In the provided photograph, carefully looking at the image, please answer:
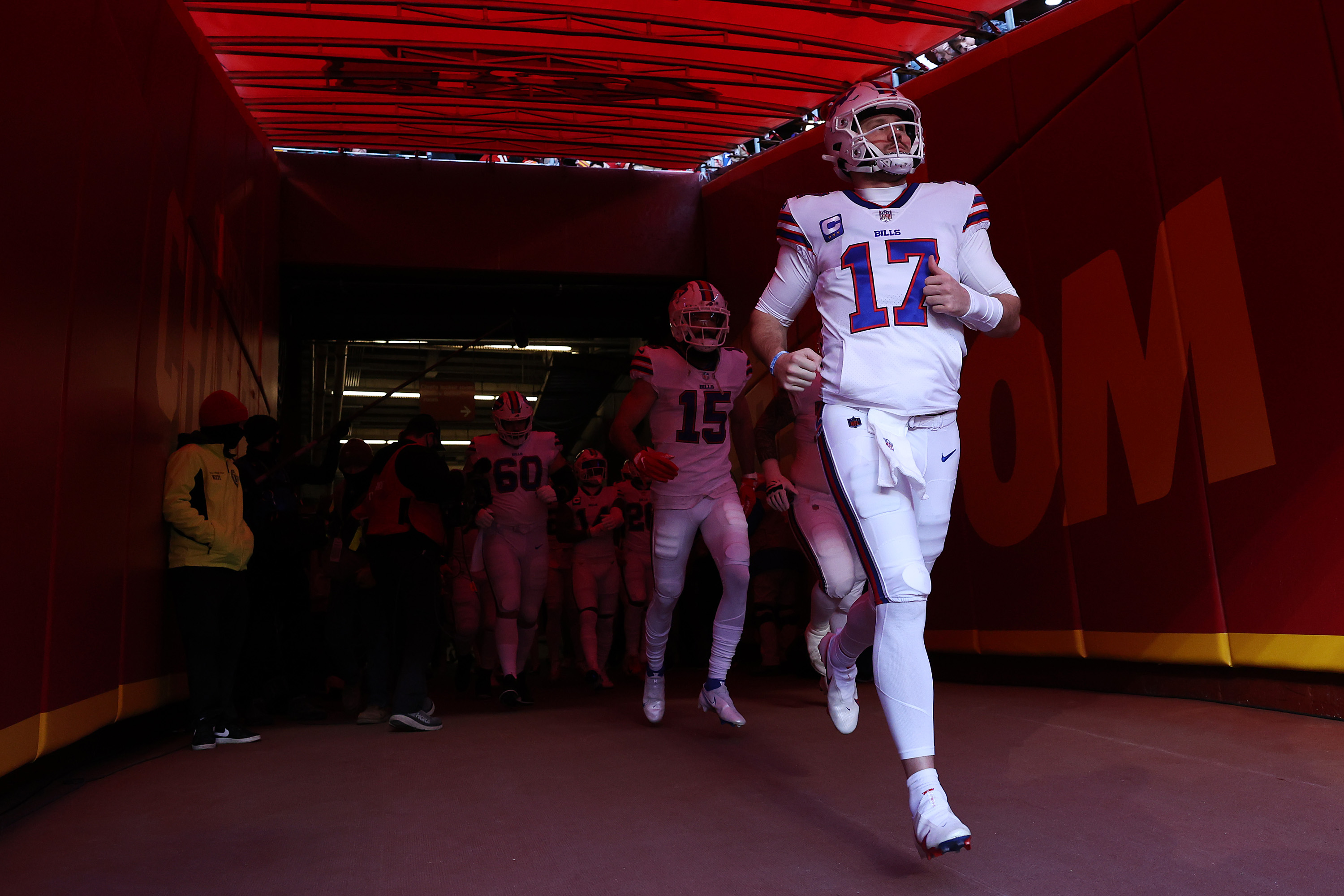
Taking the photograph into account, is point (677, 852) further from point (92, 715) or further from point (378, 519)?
point (378, 519)

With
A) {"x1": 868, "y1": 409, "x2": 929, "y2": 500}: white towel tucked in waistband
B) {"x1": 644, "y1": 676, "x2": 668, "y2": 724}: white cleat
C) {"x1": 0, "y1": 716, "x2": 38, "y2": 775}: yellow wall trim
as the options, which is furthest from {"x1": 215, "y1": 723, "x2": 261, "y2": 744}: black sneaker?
{"x1": 868, "y1": 409, "x2": 929, "y2": 500}: white towel tucked in waistband

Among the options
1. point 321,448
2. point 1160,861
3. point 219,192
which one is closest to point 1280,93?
point 1160,861

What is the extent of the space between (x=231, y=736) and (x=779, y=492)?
3.17 metres

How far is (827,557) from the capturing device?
5.43 meters

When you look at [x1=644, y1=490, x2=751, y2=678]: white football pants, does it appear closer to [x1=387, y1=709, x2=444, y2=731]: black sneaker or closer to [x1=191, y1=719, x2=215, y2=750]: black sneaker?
[x1=387, y1=709, x2=444, y2=731]: black sneaker

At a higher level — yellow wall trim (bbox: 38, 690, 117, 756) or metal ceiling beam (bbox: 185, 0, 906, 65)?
metal ceiling beam (bbox: 185, 0, 906, 65)

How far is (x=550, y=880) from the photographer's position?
246cm

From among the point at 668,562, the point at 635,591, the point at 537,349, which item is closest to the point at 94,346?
the point at 668,562

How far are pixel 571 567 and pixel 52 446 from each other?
615cm

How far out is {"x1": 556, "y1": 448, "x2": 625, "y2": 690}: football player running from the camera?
8.38 metres

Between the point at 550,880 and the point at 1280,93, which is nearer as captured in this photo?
the point at 550,880

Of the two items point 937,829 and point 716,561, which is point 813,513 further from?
point 937,829

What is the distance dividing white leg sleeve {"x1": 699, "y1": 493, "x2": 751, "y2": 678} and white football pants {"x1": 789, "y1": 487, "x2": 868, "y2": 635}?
0.63 meters

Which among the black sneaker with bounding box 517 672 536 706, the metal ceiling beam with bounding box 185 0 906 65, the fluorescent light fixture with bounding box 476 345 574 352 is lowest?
the black sneaker with bounding box 517 672 536 706
